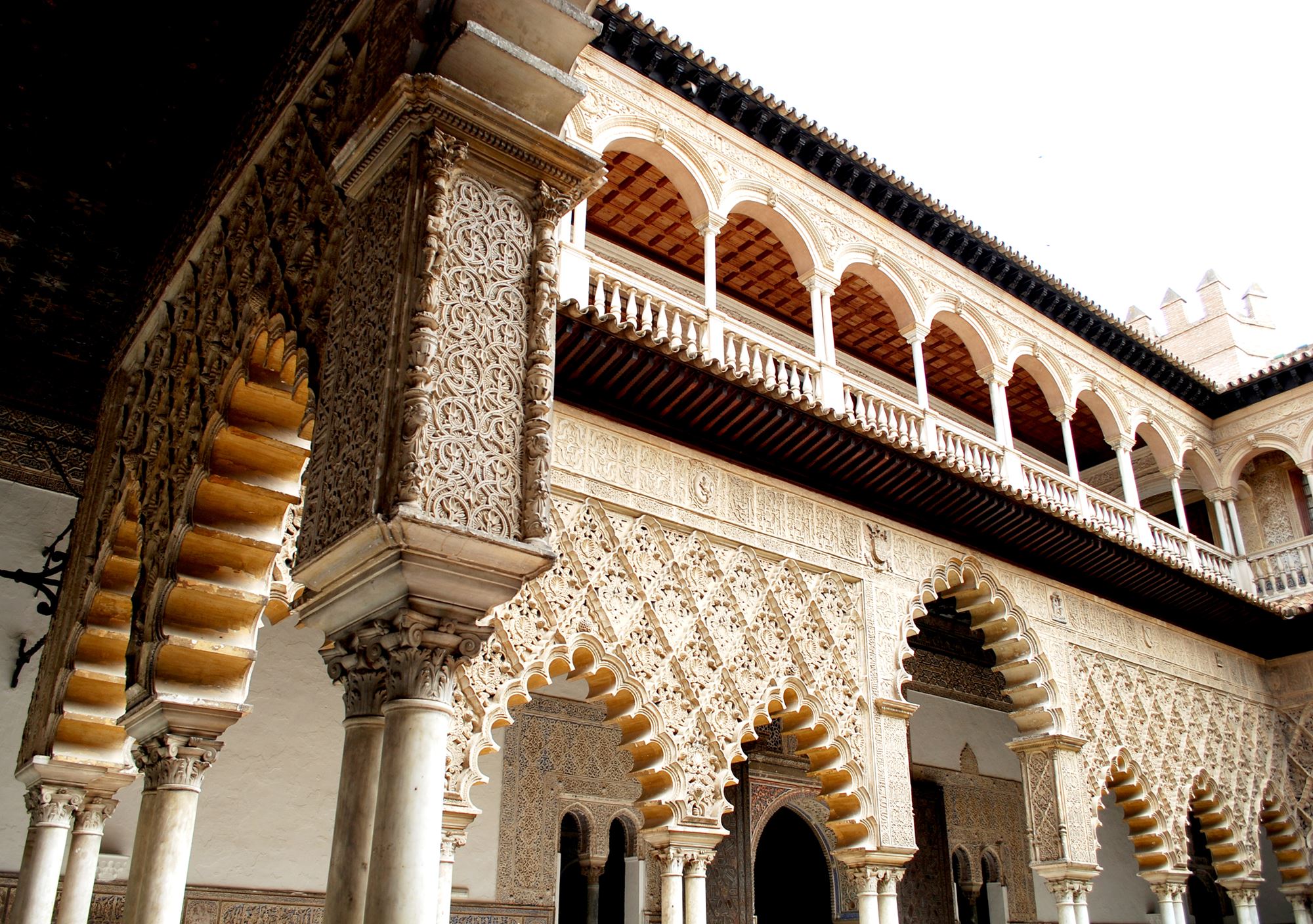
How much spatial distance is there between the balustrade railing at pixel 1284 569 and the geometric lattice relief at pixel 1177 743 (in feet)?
4.04

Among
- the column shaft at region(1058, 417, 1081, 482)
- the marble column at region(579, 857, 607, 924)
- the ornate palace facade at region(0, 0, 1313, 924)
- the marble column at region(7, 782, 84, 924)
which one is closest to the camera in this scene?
the ornate palace facade at region(0, 0, 1313, 924)

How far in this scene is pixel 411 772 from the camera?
2.21 metres

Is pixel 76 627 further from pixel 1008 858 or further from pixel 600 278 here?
pixel 1008 858

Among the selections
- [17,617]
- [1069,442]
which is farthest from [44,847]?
[1069,442]

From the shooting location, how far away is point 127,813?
5809 mm

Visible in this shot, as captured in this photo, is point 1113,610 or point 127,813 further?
point 1113,610

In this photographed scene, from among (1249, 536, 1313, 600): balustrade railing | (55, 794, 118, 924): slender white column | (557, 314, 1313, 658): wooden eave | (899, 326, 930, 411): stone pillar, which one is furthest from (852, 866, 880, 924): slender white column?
(1249, 536, 1313, 600): balustrade railing

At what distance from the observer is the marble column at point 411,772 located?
7.02 ft

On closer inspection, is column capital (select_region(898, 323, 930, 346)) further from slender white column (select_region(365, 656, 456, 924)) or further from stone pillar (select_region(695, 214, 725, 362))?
slender white column (select_region(365, 656, 456, 924))

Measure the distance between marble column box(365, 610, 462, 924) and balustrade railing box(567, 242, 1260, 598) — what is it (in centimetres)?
334

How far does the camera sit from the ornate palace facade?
254 centimetres

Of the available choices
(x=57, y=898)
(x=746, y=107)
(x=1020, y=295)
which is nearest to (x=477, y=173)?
(x=57, y=898)

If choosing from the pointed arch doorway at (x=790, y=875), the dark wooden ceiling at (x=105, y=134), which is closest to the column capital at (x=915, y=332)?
the pointed arch doorway at (x=790, y=875)

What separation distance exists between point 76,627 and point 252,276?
7.06 feet
